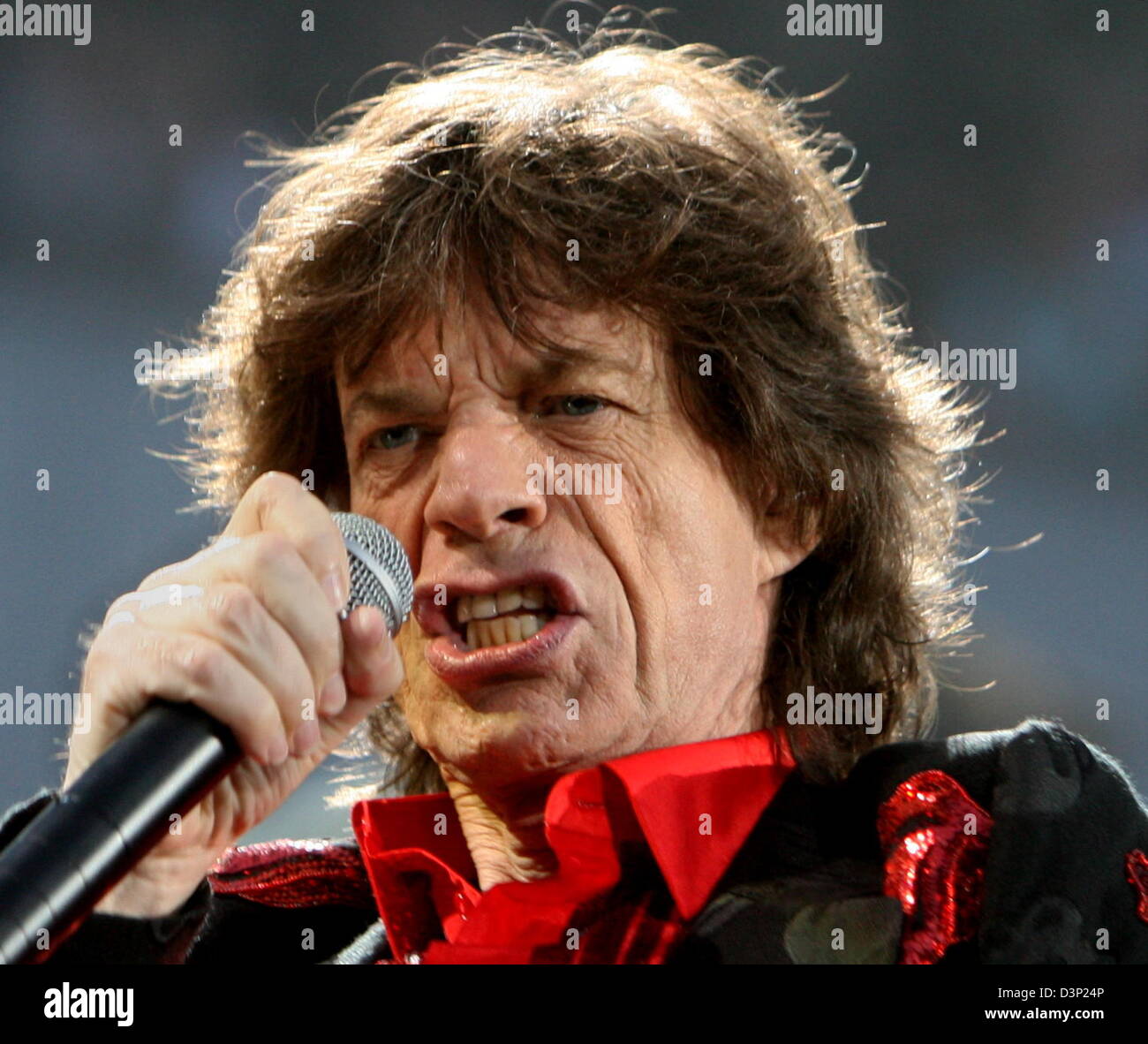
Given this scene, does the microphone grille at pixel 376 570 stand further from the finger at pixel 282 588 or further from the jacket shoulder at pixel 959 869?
the jacket shoulder at pixel 959 869

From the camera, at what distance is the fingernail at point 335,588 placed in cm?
100

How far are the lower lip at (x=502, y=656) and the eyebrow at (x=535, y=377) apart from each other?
0.26 m

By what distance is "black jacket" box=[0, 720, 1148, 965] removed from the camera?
118 cm

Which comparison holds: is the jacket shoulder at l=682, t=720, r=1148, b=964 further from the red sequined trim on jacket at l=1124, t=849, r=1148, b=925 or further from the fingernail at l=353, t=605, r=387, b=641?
the fingernail at l=353, t=605, r=387, b=641

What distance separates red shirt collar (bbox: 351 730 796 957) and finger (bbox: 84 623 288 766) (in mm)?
520

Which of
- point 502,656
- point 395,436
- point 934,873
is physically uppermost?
point 395,436

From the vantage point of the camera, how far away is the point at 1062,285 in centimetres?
263

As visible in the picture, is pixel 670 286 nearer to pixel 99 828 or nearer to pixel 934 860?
pixel 934 860

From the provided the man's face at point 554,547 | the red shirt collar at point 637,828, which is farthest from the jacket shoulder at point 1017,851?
the man's face at point 554,547

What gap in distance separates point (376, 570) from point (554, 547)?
38cm

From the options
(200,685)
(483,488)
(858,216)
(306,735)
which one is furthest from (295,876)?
(858,216)

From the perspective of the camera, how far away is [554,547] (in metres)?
1.43
